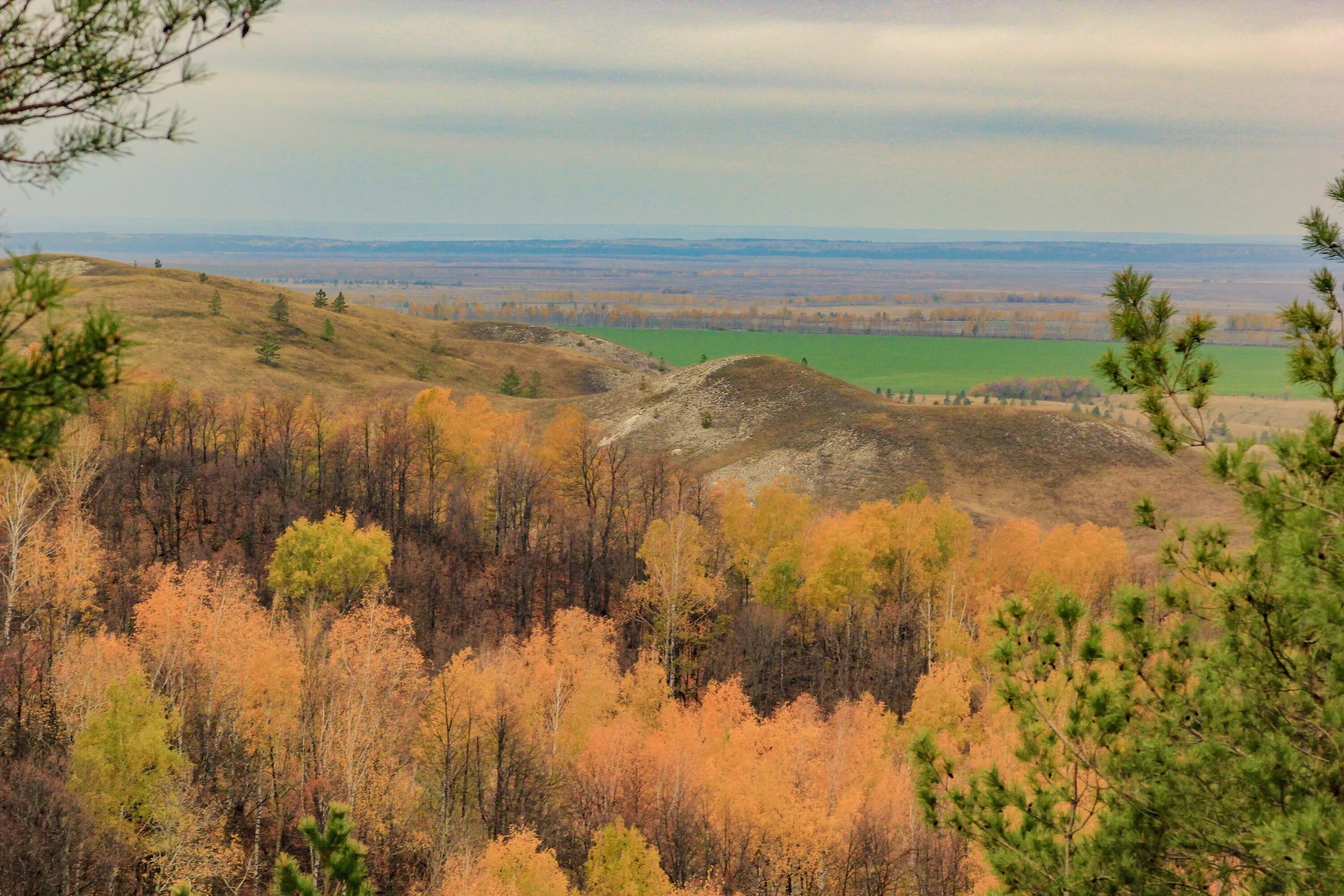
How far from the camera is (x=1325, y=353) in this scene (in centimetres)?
1421

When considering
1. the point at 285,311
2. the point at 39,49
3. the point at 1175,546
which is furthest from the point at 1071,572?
the point at 285,311

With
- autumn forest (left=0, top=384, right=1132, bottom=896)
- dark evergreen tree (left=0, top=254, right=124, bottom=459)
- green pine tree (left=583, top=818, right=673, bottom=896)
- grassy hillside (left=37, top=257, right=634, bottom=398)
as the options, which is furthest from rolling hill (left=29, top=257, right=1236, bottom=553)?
dark evergreen tree (left=0, top=254, right=124, bottom=459)

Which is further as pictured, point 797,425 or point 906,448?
point 797,425

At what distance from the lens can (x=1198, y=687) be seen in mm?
15477

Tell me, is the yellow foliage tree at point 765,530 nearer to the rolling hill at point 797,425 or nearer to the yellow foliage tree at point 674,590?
the yellow foliage tree at point 674,590

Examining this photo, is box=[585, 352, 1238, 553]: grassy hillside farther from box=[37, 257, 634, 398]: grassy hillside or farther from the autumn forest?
box=[37, 257, 634, 398]: grassy hillside

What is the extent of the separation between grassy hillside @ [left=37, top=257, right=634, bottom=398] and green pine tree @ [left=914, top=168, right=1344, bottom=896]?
306 ft

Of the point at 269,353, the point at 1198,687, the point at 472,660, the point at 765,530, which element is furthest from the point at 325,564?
the point at 269,353

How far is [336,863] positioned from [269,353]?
125788mm

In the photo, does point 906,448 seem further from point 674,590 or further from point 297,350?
point 297,350

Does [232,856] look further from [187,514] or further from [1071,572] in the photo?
[1071,572]

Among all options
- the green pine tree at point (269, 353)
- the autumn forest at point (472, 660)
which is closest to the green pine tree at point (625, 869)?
the autumn forest at point (472, 660)

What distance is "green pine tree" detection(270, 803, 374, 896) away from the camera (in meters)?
10.9

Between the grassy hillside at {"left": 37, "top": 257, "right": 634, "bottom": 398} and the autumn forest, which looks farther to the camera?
the grassy hillside at {"left": 37, "top": 257, "right": 634, "bottom": 398}
